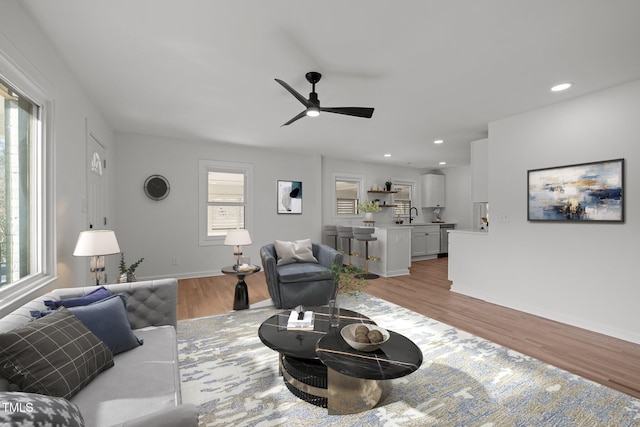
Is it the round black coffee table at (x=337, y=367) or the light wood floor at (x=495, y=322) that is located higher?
the round black coffee table at (x=337, y=367)

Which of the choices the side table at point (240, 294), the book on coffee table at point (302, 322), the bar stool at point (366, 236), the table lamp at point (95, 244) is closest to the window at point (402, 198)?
the bar stool at point (366, 236)

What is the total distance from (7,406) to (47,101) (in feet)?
7.89

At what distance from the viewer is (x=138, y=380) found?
148cm

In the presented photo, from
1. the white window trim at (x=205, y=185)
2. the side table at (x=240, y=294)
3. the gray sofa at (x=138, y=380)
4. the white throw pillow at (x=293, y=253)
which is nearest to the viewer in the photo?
the gray sofa at (x=138, y=380)

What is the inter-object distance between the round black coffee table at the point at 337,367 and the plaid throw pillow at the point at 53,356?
3.20 feet

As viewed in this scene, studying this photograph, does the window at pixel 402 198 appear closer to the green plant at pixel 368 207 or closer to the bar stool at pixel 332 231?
the green plant at pixel 368 207

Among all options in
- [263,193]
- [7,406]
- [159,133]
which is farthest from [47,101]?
[263,193]

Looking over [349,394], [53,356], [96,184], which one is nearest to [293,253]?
[349,394]

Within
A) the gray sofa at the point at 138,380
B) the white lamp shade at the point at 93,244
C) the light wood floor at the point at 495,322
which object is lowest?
the light wood floor at the point at 495,322

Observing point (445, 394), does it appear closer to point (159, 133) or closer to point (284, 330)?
point (284, 330)

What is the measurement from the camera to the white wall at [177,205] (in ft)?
16.6

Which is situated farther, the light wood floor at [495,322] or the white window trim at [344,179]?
the white window trim at [344,179]

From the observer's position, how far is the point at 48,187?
7.51ft

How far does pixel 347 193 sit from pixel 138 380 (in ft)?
20.6
